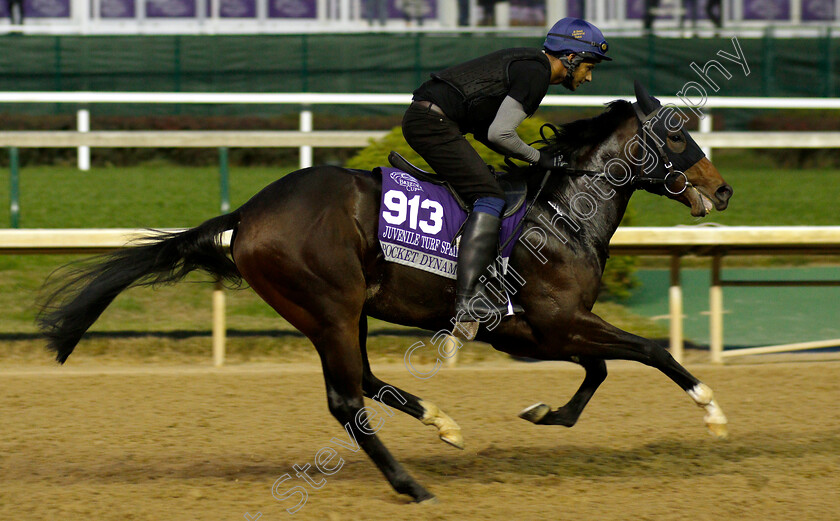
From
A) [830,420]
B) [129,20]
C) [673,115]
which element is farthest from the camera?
[129,20]

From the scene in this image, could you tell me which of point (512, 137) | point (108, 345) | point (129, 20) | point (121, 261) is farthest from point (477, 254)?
point (129, 20)

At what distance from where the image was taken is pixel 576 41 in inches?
178

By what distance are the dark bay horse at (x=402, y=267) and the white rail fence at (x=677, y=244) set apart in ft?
6.87

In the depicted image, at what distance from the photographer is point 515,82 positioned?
4.39 m

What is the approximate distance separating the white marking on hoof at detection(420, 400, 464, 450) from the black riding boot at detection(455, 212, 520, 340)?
50 centimetres

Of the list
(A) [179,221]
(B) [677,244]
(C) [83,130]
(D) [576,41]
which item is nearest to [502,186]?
(D) [576,41]

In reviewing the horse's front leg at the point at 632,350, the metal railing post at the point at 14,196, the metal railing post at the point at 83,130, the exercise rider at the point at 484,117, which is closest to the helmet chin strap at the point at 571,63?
the exercise rider at the point at 484,117

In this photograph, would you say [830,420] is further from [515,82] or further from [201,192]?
[201,192]

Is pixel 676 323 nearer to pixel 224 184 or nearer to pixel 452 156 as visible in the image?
→ pixel 452 156

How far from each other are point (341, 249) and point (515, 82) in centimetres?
102

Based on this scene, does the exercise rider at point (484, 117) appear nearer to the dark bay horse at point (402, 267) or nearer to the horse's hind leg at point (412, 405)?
the dark bay horse at point (402, 267)

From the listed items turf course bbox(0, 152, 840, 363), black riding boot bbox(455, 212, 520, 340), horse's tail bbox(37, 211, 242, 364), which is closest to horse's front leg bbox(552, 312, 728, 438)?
black riding boot bbox(455, 212, 520, 340)

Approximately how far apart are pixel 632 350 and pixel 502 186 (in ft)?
2.99

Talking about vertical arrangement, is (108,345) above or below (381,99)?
below
